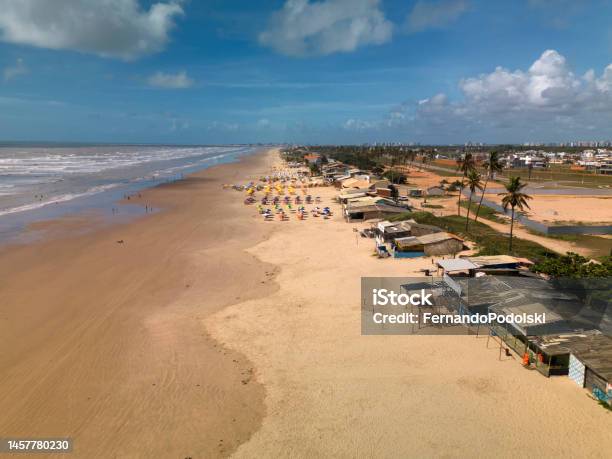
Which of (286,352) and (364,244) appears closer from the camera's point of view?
(286,352)

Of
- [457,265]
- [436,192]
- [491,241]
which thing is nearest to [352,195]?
[436,192]

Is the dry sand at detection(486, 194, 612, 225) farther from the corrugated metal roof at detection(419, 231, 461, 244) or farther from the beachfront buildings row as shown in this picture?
the beachfront buildings row

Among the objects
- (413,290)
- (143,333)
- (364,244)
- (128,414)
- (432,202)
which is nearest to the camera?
(128,414)

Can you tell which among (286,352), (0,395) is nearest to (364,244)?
(286,352)

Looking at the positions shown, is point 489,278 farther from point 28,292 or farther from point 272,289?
point 28,292

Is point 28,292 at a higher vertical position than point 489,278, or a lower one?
lower

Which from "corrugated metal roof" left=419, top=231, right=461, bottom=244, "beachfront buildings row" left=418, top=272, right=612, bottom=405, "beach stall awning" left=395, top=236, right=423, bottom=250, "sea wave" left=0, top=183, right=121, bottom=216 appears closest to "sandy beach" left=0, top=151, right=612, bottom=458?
"beachfront buildings row" left=418, top=272, right=612, bottom=405

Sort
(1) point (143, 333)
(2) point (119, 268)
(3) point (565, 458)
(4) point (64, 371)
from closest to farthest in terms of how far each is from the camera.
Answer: (3) point (565, 458), (4) point (64, 371), (1) point (143, 333), (2) point (119, 268)
